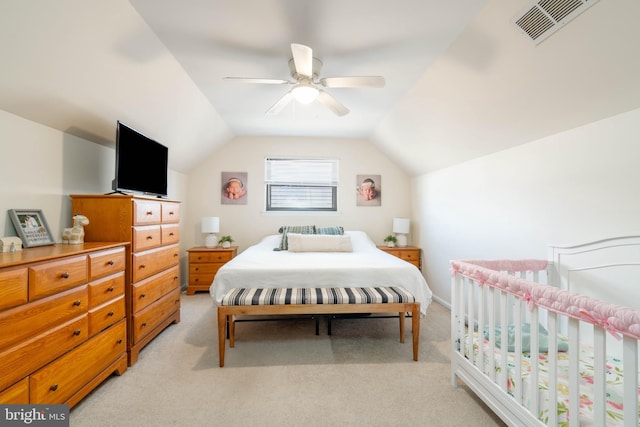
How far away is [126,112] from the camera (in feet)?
7.98

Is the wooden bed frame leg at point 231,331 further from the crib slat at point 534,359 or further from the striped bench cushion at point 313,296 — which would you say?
the crib slat at point 534,359

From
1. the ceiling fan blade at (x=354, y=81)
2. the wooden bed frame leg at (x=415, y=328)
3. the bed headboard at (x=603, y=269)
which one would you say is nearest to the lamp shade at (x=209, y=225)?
the ceiling fan blade at (x=354, y=81)

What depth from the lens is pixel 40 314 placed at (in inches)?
56.1

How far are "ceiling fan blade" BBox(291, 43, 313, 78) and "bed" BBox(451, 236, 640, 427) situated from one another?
1690 mm

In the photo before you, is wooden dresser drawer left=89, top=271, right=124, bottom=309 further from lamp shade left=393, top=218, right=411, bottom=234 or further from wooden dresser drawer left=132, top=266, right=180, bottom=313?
lamp shade left=393, top=218, right=411, bottom=234

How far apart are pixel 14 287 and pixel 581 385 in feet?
8.86

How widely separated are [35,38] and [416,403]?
301cm

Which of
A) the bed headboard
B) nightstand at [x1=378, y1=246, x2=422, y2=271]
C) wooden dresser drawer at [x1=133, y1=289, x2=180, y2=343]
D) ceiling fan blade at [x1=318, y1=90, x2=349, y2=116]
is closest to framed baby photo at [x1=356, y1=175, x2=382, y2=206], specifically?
nightstand at [x1=378, y1=246, x2=422, y2=271]

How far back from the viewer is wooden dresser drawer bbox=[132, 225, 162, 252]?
2262 mm

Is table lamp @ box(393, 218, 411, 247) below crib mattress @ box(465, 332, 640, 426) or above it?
above

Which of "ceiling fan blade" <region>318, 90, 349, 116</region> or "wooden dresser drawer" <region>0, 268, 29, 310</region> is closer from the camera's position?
"wooden dresser drawer" <region>0, 268, 29, 310</region>

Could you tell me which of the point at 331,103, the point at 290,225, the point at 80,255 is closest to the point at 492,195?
the point at 331,103

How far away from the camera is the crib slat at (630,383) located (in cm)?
89

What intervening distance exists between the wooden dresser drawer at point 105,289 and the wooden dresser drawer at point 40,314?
0.18 ft
